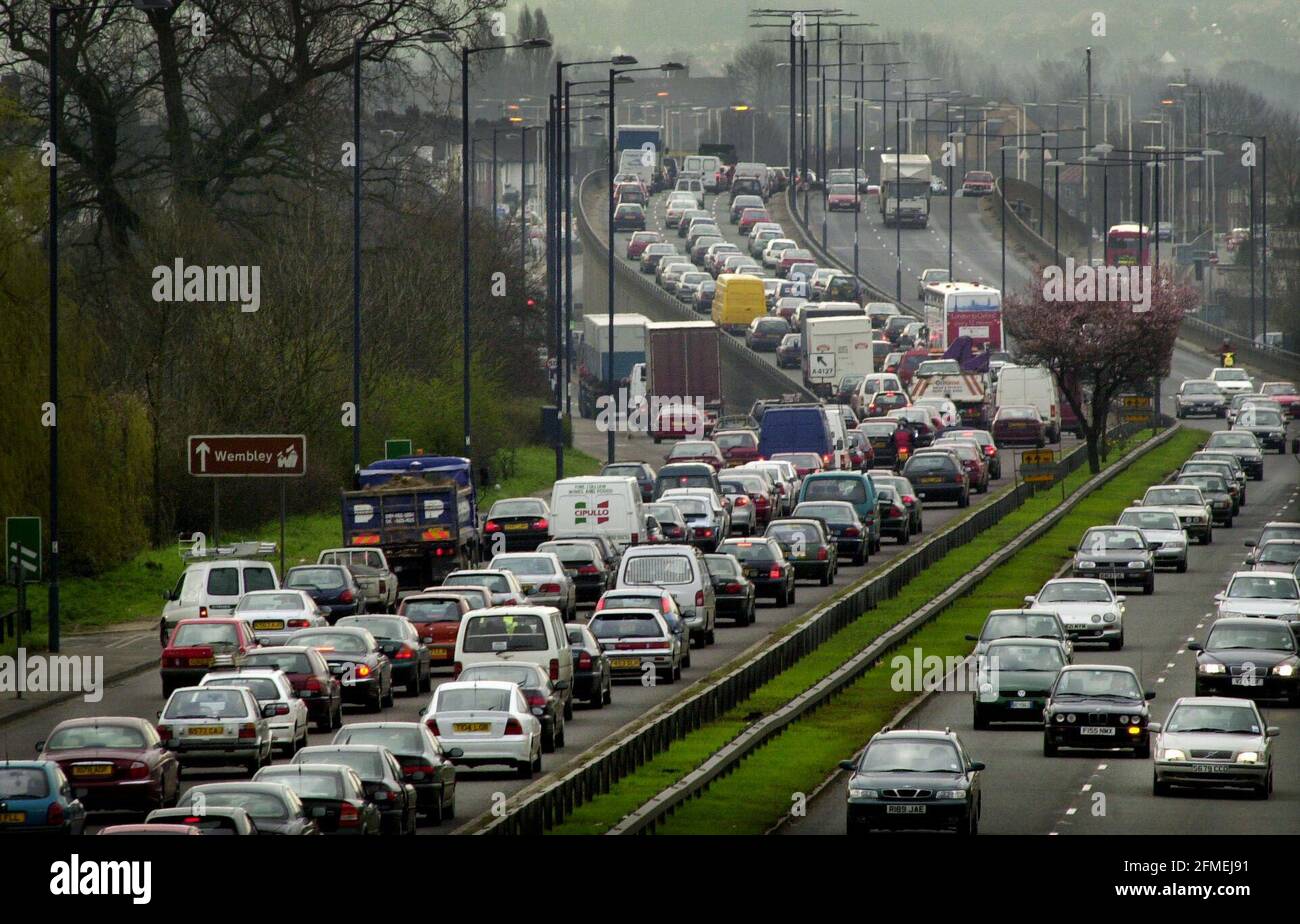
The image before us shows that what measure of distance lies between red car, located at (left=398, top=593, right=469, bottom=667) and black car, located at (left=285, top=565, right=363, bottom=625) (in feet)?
11.9

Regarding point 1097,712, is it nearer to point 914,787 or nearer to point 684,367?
point 914,787

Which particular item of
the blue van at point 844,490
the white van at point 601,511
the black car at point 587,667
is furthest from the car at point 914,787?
the blue van at point 844,490

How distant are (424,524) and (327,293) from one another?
1824 centimetres

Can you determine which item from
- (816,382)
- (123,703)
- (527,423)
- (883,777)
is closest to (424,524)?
(123,703)

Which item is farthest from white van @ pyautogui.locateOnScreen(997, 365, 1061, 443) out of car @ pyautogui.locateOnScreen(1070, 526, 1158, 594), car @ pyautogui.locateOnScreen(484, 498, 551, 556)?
car @ pyautogui.locateOnScreen(1070, 526, 1158, 594)

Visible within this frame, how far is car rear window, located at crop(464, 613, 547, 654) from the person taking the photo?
36312 millimetres

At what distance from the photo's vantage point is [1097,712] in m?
34.2

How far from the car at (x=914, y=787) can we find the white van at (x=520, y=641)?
29.4 ft

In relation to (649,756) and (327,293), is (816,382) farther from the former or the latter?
(649,756)

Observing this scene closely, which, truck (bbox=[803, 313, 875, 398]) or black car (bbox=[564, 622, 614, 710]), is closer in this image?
black car (bbox=[564, 622, 614, 710])

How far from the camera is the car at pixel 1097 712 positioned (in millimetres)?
34156

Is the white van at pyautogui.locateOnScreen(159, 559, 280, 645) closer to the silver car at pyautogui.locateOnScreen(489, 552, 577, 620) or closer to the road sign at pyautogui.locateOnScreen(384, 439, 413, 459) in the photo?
the silver car at pyautogui.locateOnScreen(489, 552, 577, 620)

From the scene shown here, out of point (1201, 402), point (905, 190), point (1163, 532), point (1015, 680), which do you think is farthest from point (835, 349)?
point (905, 190)

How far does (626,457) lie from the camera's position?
278ft
